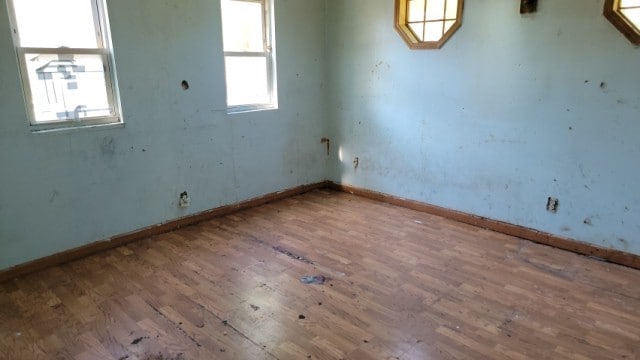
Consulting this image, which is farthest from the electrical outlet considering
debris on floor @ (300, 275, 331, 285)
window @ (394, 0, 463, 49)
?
window @ (394, 0, 463, 49)

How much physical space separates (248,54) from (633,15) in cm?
300

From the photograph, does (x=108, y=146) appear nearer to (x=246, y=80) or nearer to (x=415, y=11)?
(x=246, y=80)

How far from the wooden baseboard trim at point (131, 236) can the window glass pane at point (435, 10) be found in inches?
85.8

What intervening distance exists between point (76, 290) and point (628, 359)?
3.16 meters

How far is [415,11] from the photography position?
3895 millimetres

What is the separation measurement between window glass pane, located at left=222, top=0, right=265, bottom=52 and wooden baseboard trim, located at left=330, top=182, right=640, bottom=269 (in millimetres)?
1889

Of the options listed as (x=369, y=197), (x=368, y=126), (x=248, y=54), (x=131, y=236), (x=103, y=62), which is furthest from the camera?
(x=369, y=197)

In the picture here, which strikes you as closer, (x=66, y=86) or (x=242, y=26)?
(x=66, y=86)

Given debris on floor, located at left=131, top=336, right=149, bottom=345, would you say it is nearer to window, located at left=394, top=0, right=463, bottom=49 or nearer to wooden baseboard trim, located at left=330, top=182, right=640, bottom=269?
wooden baseboard trim, located at left=330, top=182, right=640, bottom=269

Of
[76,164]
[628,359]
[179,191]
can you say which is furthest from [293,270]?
[628,359]

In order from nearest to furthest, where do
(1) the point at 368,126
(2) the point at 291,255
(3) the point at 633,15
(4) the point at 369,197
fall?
1. (3) the point at 633,15
2. (2) the point at 291,255
3. (1) the point at 368,126
4. (4) the point at 369,197

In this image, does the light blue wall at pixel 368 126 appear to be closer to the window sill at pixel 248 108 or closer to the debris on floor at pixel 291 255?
the window sill at pixel 248 108

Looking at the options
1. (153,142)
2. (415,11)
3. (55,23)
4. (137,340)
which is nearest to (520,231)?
(415,11)

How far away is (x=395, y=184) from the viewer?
439cm
